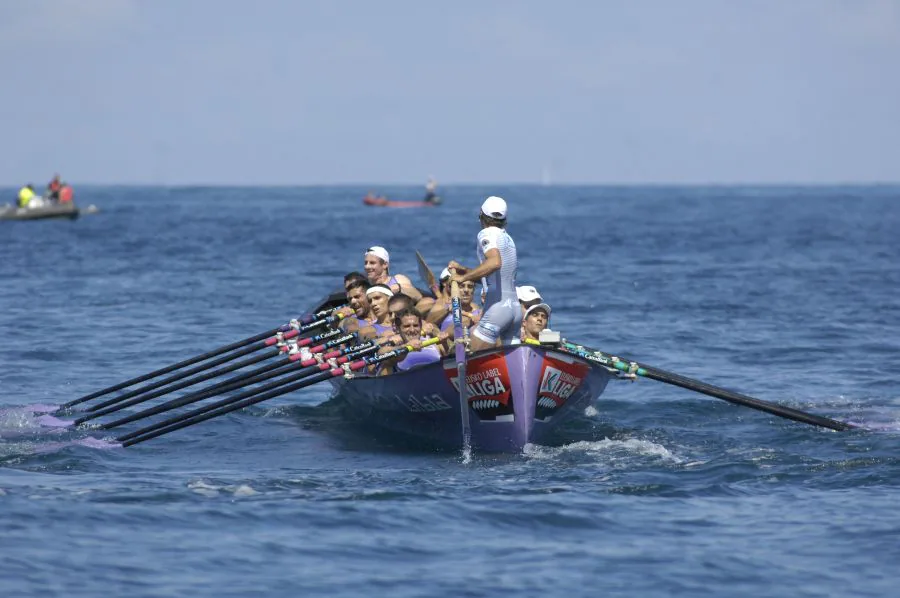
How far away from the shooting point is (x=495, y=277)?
48.7ft

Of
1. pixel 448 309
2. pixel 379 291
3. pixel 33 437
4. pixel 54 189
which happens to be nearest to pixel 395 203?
pixel 54 189

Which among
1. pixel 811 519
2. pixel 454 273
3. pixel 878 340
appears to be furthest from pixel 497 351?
pixel 878 340

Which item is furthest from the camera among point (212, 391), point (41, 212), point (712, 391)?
point (41, 212)

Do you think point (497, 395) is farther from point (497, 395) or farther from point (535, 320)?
point (535, 320)

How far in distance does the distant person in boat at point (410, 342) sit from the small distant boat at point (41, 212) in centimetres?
5500

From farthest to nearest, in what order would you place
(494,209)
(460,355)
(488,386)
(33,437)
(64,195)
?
(64,195)
(33,437)
(494,209)
(488,386)
(460,355)

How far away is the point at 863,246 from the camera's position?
54.4m

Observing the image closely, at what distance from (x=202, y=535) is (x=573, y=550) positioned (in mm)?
3096

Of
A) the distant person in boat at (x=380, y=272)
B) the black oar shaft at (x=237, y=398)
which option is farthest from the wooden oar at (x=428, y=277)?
the black oar shaft at (x=237, y=398)

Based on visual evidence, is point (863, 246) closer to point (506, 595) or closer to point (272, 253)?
point (272, 253)

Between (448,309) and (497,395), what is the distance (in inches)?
94.1

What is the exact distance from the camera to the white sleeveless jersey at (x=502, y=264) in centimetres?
1467

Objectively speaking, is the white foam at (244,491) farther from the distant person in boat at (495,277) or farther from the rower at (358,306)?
the rower at (358,306)

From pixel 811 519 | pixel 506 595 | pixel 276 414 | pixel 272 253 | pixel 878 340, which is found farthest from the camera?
pixel 272 253
